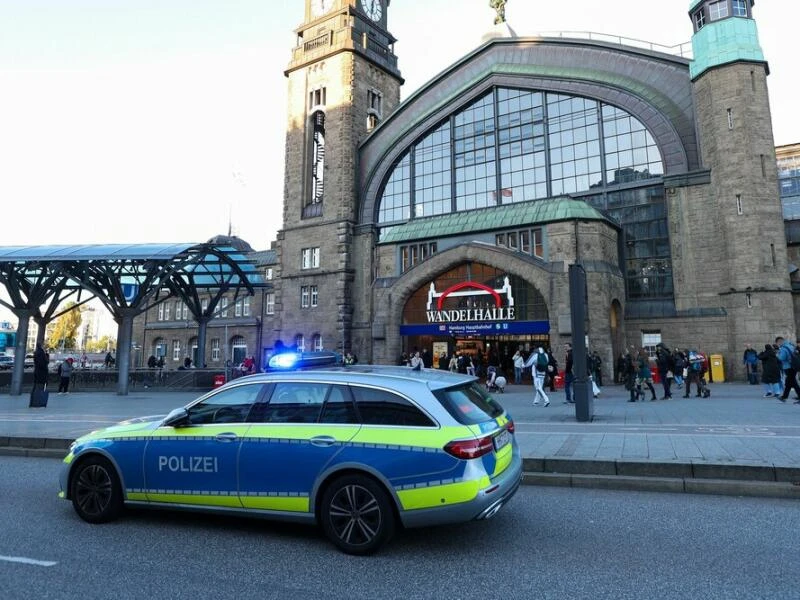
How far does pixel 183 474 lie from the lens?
5.25 meters

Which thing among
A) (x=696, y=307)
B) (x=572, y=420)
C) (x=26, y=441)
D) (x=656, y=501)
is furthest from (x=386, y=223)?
(x=656, y=501)

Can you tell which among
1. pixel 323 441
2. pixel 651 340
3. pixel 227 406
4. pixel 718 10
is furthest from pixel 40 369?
pixel 718 10

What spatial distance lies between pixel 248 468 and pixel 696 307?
2720 centimetres

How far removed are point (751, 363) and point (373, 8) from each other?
39066 mm

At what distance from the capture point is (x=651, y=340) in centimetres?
2741

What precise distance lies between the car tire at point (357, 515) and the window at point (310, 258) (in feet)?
111

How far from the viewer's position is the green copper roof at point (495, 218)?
2662cm

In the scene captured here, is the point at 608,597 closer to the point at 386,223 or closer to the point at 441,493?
the point at 441,493

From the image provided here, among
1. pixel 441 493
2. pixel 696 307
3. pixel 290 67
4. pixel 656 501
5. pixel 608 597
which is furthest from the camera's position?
pixel 290 67

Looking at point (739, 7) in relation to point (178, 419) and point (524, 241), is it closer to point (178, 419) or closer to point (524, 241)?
point (524, 241)

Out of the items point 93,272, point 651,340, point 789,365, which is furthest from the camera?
point 651,340

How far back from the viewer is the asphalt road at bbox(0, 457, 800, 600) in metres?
3.87

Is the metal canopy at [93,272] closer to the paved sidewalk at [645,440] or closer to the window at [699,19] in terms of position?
the paved sidewalk at [645,440]

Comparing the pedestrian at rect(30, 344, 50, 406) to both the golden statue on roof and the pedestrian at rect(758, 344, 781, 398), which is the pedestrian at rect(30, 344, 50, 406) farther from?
the golden statue on roof
